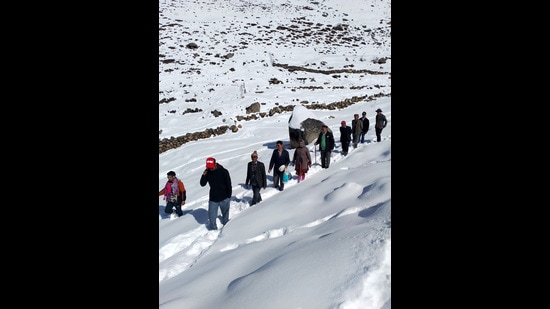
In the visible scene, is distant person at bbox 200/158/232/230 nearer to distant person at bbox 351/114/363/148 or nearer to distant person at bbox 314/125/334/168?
distant person at bbox 314/125/334/168

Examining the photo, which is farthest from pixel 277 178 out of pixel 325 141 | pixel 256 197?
pixel 325 141

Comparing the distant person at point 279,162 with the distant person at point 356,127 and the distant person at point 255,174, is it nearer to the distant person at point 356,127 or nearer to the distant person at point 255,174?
the distant person at point 255,174

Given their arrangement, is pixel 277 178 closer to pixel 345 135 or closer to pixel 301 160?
pixel 301 160

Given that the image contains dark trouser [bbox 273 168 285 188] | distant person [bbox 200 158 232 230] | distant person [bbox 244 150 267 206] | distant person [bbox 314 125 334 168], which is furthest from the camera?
distant person [bbox 314 125 334 168]

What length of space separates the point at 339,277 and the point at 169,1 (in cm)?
6395

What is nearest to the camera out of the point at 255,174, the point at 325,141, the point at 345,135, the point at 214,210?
the point at 214,210

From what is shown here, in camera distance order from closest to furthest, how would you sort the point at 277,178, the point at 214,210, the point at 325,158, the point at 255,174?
the point at 214,210 < the point at 255,174 < the point at 277,178 < the point at 325,158

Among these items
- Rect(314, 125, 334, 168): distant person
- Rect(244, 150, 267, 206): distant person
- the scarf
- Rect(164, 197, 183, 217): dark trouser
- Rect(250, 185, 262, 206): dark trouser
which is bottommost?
Rect(164, 197, 183, 217): dark trouser

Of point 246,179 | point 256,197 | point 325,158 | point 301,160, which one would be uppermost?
point 301,160

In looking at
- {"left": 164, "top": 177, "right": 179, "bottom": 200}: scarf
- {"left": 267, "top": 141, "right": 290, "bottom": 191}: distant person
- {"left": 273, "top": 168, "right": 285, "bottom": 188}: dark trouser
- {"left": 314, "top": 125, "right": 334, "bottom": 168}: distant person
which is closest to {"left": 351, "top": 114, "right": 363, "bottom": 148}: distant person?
{"left": 314, "top": 125, "right": 334, "bottom": 168}: distant person

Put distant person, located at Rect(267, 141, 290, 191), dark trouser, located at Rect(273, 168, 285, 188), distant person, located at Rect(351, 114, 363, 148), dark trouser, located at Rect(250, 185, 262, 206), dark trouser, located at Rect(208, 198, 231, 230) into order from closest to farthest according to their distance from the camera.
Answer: dark trouser, located at Rect(208, 198, 231, 230) < dark trouser, located at Rect(250, 185, 262, 206) < distant person, located at Rect(267, 141, 290, 191) < dark trouser, located at Rect(273, 168, 285, 188) < distant person, located at Rect(351, 114, 363, 148)

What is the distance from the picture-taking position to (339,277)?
10.5 ft
